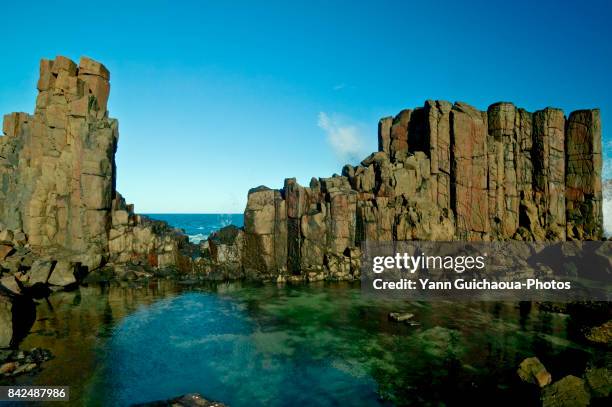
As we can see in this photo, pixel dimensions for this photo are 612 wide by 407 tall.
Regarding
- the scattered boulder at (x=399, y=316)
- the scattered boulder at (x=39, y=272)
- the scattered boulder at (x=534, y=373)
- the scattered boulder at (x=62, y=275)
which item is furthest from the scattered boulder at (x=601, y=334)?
the scattered boulder at (x=39, y=272)

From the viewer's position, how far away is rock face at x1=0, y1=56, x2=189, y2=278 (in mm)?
50531

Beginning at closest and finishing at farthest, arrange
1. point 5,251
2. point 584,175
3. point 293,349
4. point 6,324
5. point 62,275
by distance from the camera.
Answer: point 6,324
point 293,349
point 62,275
point 5,251
point 584,175

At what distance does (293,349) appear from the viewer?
1107 inches

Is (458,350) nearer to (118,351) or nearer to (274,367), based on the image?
(274,367)

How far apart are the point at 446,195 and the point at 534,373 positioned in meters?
39.0

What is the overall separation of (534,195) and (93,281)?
64.1 m

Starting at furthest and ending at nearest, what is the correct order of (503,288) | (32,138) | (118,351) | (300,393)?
(32,138)
(503,288)
(118,351)
(300,393)

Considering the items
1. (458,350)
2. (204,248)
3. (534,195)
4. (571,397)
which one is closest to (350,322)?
(458,350)

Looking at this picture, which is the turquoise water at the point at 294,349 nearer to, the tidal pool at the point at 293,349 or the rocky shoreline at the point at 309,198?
the tidal pool at the point at 293,349

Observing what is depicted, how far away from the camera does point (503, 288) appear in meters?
47.6

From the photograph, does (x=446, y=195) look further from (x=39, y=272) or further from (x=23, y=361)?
(x=39, y=272)

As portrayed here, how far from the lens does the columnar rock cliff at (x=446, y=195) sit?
179 ft

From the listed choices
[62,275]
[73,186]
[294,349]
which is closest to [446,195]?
[294,349]

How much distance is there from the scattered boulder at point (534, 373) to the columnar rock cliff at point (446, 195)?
30.7m
